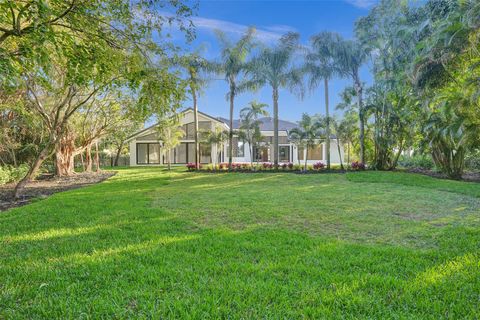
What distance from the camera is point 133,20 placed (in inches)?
219

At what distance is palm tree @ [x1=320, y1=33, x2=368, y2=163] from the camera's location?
1825cm

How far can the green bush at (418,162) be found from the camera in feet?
71.7

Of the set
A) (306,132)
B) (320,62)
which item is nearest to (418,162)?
(306,132)

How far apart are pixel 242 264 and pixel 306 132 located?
61.2 ft

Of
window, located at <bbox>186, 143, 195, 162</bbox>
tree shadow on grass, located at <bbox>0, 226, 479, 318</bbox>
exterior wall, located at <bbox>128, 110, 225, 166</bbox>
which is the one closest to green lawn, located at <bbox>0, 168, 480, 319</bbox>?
tree shadow on grass, located at <bbox>0, 226, 479, 318</bbox>

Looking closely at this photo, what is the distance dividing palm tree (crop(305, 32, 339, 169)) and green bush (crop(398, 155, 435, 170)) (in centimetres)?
974

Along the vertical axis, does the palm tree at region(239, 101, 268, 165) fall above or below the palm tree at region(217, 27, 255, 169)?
below

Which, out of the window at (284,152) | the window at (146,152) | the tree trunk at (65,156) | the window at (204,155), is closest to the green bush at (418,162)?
the window at (284,152)

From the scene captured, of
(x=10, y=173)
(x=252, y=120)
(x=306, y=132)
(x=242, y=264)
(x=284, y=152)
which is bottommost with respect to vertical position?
(x=242, y=264)

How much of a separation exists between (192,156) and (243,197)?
77.5ft

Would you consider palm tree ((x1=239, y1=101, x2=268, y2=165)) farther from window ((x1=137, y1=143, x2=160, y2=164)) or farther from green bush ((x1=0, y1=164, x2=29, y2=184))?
window ((x1=137, y1=143, x2=160, y2=164))

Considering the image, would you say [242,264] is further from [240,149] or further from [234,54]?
[240,149]

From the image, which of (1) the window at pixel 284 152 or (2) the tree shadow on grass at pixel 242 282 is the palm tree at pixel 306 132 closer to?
(1) the window at pixel 284 152

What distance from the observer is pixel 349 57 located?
18.4 m
